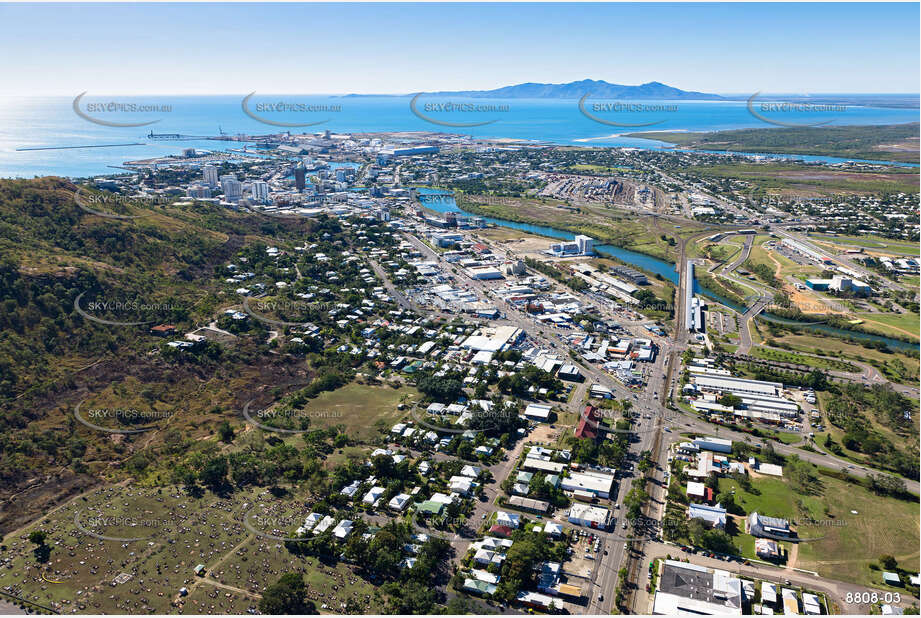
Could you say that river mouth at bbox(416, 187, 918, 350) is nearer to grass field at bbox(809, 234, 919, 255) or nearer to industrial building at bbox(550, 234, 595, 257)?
industrial building at bbox(550, 234, 595, 257)

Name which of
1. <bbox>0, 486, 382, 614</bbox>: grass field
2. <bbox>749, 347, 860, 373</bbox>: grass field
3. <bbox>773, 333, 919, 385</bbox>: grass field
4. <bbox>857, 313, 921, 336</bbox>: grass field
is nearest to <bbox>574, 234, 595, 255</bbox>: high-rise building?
<bbox>773, 333, 919, 385</bbox>: grass field

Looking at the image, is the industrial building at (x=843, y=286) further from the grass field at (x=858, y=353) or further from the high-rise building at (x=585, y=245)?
the high-rise building at (x=585, y=245)

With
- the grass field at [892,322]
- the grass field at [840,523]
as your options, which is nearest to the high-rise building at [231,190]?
the grass field at [840,523]

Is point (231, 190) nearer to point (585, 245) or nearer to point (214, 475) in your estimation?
point (585, 245)

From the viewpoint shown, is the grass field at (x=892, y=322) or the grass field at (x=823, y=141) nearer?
the grass field at (x=892, y=322)

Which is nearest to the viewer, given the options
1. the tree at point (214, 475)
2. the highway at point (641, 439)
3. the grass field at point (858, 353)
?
the highway at point (641, 439)
